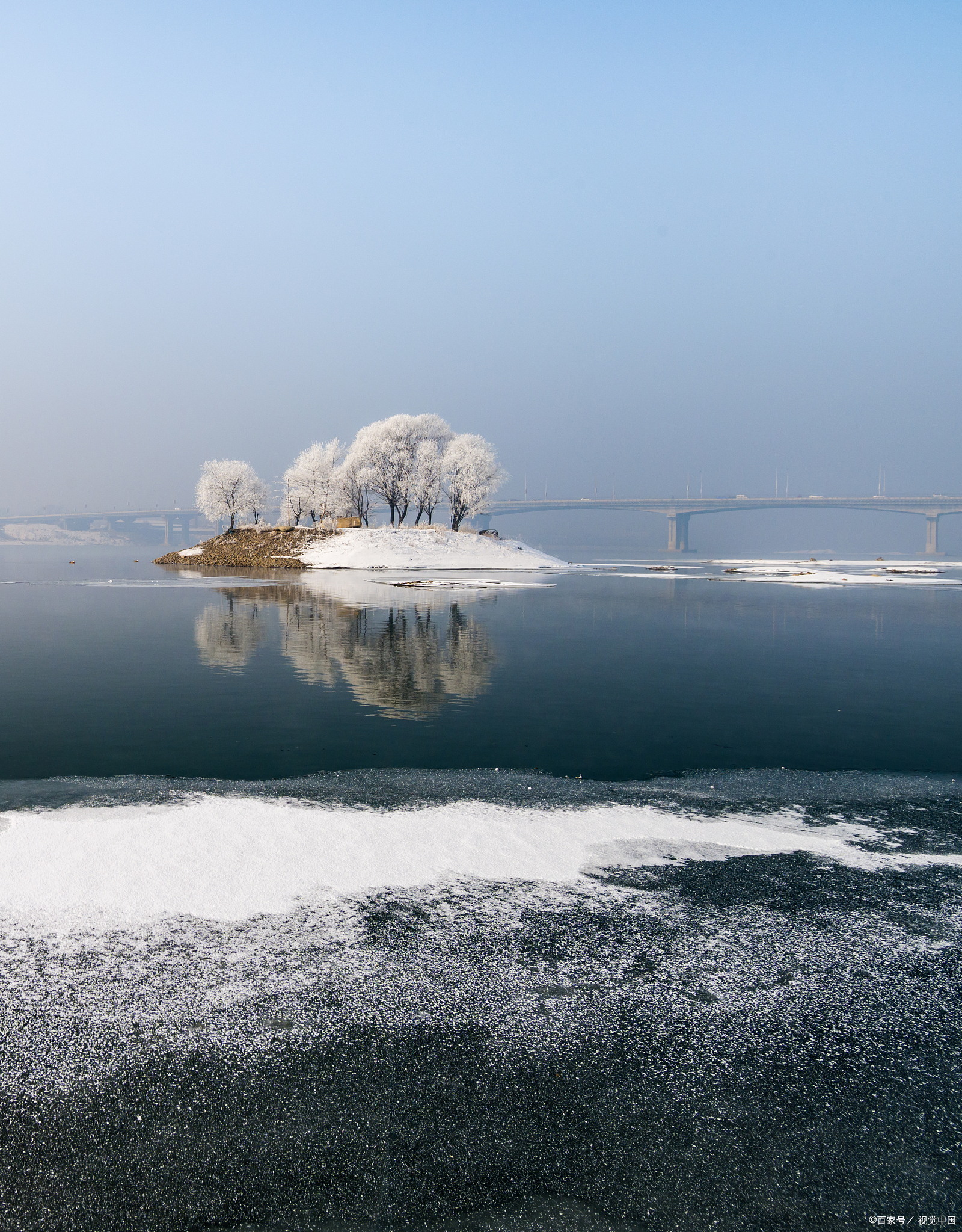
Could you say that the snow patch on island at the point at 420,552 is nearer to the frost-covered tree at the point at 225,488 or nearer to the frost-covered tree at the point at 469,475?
the frost-covered tree at the point at 469,475

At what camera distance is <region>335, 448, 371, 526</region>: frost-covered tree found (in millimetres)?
105062

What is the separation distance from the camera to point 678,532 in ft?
642

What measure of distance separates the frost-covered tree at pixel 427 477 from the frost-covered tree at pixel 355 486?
6563mm

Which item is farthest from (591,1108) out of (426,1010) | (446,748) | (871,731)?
(871,731)

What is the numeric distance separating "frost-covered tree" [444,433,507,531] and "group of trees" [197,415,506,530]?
84 millimetres

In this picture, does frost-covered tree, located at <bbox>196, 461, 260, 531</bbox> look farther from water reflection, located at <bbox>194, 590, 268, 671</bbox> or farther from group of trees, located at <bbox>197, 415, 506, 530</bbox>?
water reflection, located at <bbox>194, 590, 268, 671</bbox>

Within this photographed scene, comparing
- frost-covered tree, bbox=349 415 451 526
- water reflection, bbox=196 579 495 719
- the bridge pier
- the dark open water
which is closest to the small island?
frost-covered tree, bbox=349 415 451 526

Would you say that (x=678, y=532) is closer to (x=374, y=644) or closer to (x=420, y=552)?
(x=420, y=552)

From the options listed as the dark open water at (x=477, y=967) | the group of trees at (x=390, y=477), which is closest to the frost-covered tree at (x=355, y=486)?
the group of trees at (x=390, y=477)

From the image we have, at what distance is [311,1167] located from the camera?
14.4ft

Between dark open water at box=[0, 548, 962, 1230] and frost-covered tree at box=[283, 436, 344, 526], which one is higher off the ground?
frost-covered tree at box=[283, 436, 344, 526]

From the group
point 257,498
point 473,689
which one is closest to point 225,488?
point 257,498

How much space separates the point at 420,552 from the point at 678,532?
402ft

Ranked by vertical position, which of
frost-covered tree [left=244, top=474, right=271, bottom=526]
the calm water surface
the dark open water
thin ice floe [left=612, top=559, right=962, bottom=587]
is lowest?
the dark open water
